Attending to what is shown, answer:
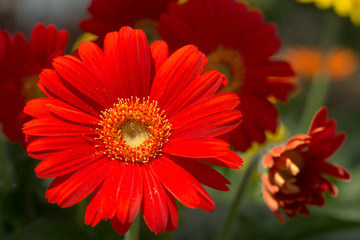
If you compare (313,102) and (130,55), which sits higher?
(313,102)

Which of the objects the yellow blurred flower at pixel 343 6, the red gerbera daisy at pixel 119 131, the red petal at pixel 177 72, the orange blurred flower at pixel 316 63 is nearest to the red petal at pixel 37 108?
the red gerbera daisy at pixel 119 131

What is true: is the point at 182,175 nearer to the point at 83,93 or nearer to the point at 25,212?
the point at 83,93

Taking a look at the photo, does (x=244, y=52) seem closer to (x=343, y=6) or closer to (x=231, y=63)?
(x=231, y=63)

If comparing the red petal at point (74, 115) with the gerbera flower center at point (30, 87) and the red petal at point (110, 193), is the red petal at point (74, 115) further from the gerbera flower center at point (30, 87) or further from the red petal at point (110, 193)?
the gerbera flower center at point (30, 87)

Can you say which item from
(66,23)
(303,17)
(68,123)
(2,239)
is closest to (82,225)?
(2,239)

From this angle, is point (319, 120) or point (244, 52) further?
point (244, 52)

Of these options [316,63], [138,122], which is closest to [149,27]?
[138,122]
